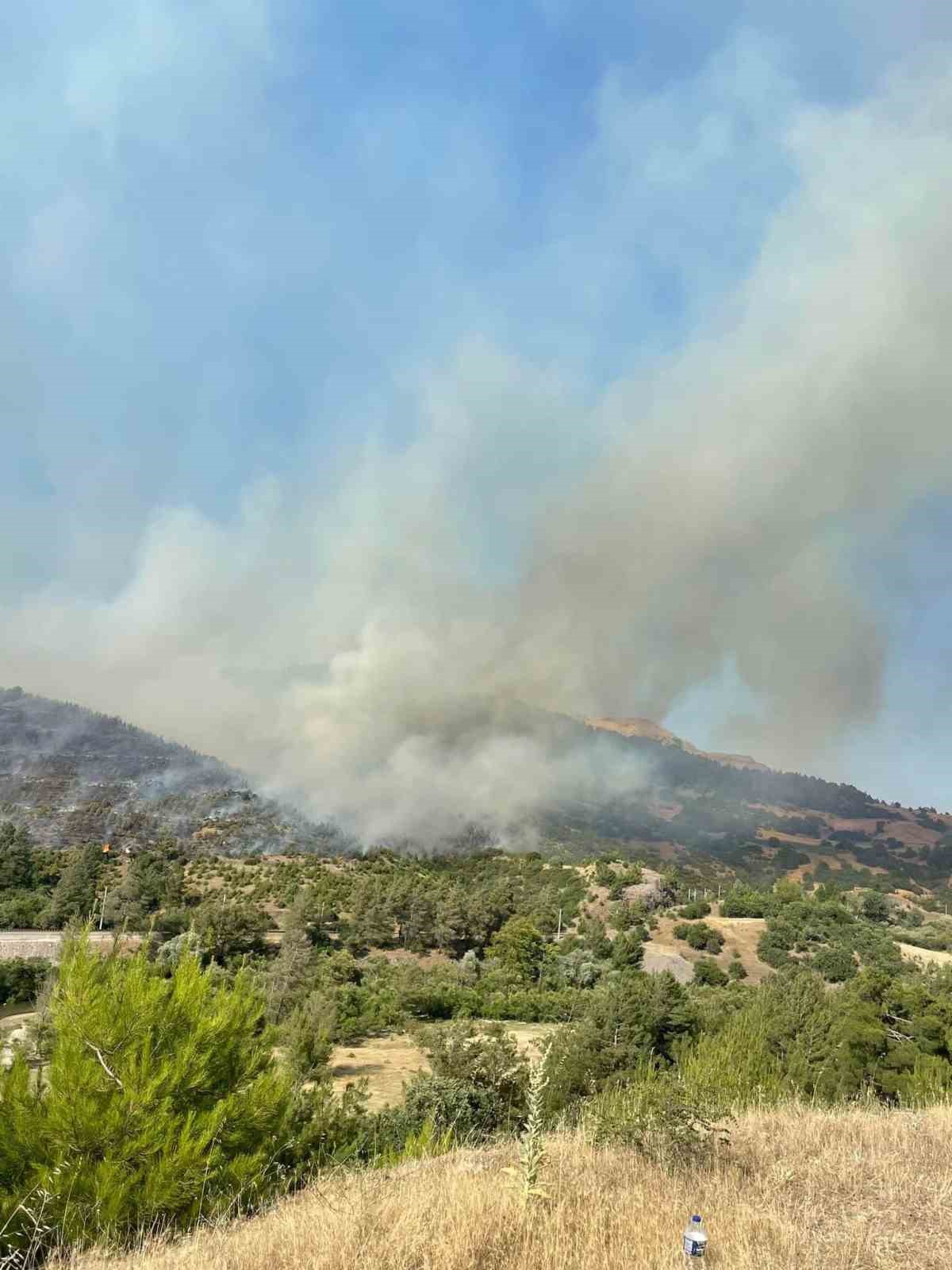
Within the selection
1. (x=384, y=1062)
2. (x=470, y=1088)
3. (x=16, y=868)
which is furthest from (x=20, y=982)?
(x=16, y=868)

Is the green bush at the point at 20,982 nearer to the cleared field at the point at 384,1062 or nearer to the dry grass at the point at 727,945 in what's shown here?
the cleared field at the point at 384,1062

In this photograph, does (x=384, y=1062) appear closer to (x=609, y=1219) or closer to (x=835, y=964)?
(x=609, y=1219)

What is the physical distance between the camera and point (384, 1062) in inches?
1615

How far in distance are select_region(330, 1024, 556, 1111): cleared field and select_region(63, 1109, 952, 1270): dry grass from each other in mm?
24382

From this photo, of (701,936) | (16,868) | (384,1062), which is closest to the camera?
(384,1062)

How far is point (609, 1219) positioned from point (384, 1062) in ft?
134

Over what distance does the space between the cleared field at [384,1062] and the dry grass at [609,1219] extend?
24.4m

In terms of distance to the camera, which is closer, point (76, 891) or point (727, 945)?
point (727, 945)

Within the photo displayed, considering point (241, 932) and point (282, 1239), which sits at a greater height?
point (282, 1239)

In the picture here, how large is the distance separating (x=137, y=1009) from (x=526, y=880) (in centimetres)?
11102

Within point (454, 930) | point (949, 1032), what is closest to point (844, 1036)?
point (949, 1032)

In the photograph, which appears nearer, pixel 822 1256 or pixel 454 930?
pixel 822 1256

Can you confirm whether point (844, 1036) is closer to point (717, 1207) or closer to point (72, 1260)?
point (717, 1207)

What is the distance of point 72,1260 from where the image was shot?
6.14 meters
